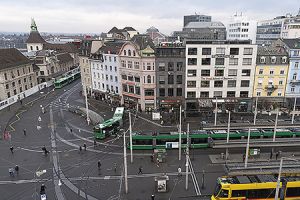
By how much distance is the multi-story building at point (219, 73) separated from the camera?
65.7 metres

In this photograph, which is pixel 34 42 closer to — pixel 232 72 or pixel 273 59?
pixel 232 72

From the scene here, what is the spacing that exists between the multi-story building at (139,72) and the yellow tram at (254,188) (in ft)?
134

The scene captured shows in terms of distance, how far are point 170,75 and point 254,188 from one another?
4184 centimetres

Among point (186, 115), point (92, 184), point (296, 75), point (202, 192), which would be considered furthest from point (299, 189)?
point (296, 75)

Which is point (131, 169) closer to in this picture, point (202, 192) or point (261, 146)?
point (202, 192)

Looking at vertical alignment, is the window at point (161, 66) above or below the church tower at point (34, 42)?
below

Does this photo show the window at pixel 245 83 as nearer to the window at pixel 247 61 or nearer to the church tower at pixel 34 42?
the window at pixel 247 61

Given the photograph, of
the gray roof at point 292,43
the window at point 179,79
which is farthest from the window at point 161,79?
the gray roof at point 292,43

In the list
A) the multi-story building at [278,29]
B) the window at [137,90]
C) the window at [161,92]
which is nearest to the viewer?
the window at [161,92]

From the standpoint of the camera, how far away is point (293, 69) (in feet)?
218

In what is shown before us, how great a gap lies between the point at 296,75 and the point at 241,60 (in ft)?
50.7

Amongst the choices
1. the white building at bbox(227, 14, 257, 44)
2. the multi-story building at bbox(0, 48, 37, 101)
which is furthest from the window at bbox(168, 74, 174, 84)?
the white building at bbox(227, 14, 257, 44)

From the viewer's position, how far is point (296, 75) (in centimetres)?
6694

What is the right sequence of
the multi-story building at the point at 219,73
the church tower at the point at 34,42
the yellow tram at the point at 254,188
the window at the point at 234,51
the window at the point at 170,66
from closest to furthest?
the yellow tram at the point at 254,188 < the multi-story building at the point at 219,73 < the window at the point at 234,51 < the window at the point at 170,66 < the church tower at the point at 34,42
